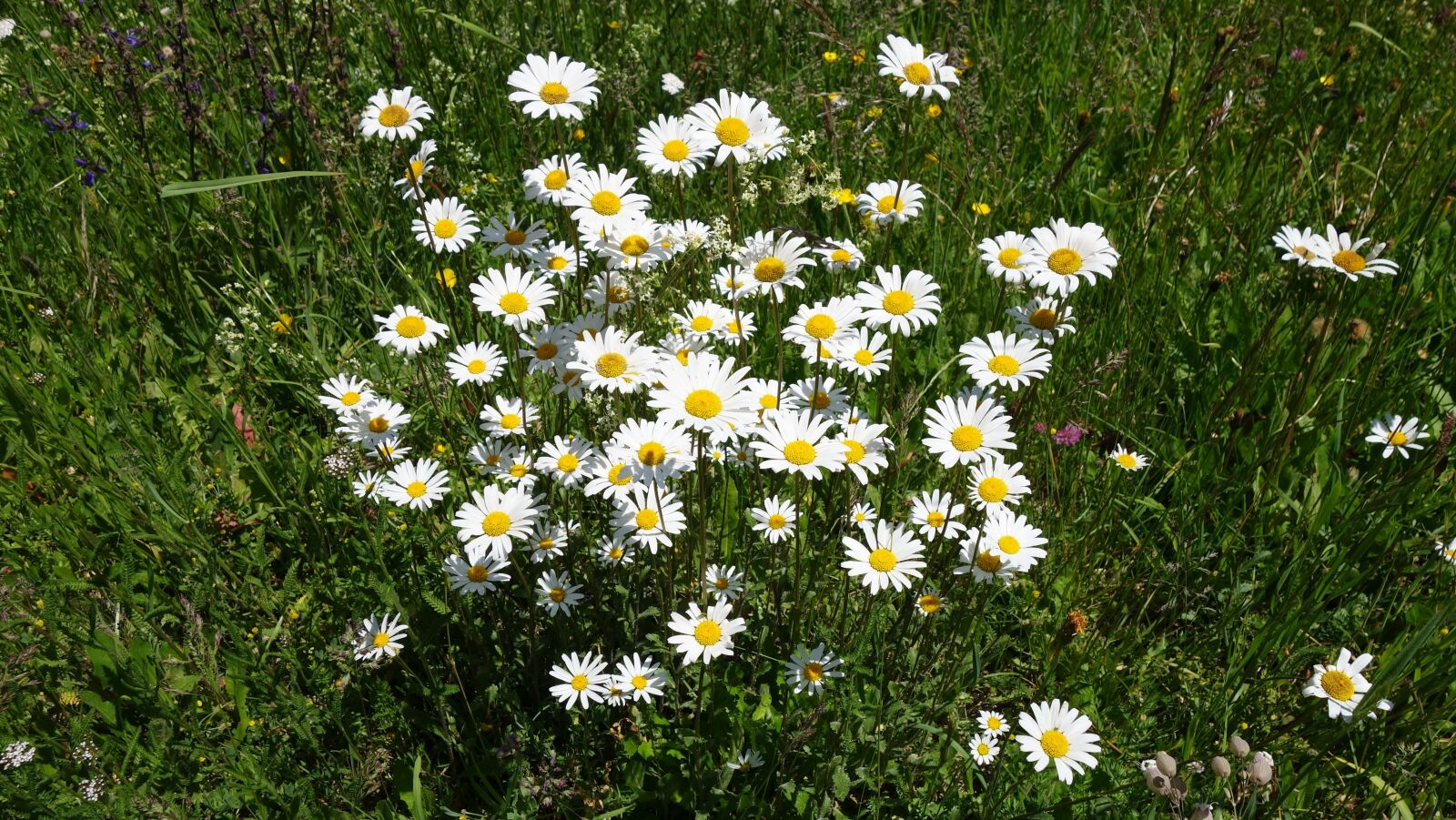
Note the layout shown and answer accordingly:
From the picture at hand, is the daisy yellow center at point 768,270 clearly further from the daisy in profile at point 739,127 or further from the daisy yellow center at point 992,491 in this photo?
the daisy yellow center at point 992,491

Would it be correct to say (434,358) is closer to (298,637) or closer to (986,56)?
(298,637)

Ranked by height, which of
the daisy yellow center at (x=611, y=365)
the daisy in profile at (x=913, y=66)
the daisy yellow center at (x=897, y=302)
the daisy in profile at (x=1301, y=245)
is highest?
the daisy in profile at (x=913, y=66)

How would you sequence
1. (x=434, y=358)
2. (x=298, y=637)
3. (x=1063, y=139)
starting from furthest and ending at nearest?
(x=1063, y=139) → (x=434, y=358) → (x=298, y=637)

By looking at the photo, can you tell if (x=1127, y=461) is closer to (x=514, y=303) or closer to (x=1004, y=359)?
(x=1004, y=359)

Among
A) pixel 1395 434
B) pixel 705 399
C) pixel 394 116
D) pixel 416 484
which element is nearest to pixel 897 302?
pixel 705 399

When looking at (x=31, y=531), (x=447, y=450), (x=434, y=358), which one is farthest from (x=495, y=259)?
(x=31, y=531)

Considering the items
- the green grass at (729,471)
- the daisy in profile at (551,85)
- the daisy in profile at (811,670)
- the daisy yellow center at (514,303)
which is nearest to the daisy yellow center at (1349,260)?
the green grass at (729,471)
